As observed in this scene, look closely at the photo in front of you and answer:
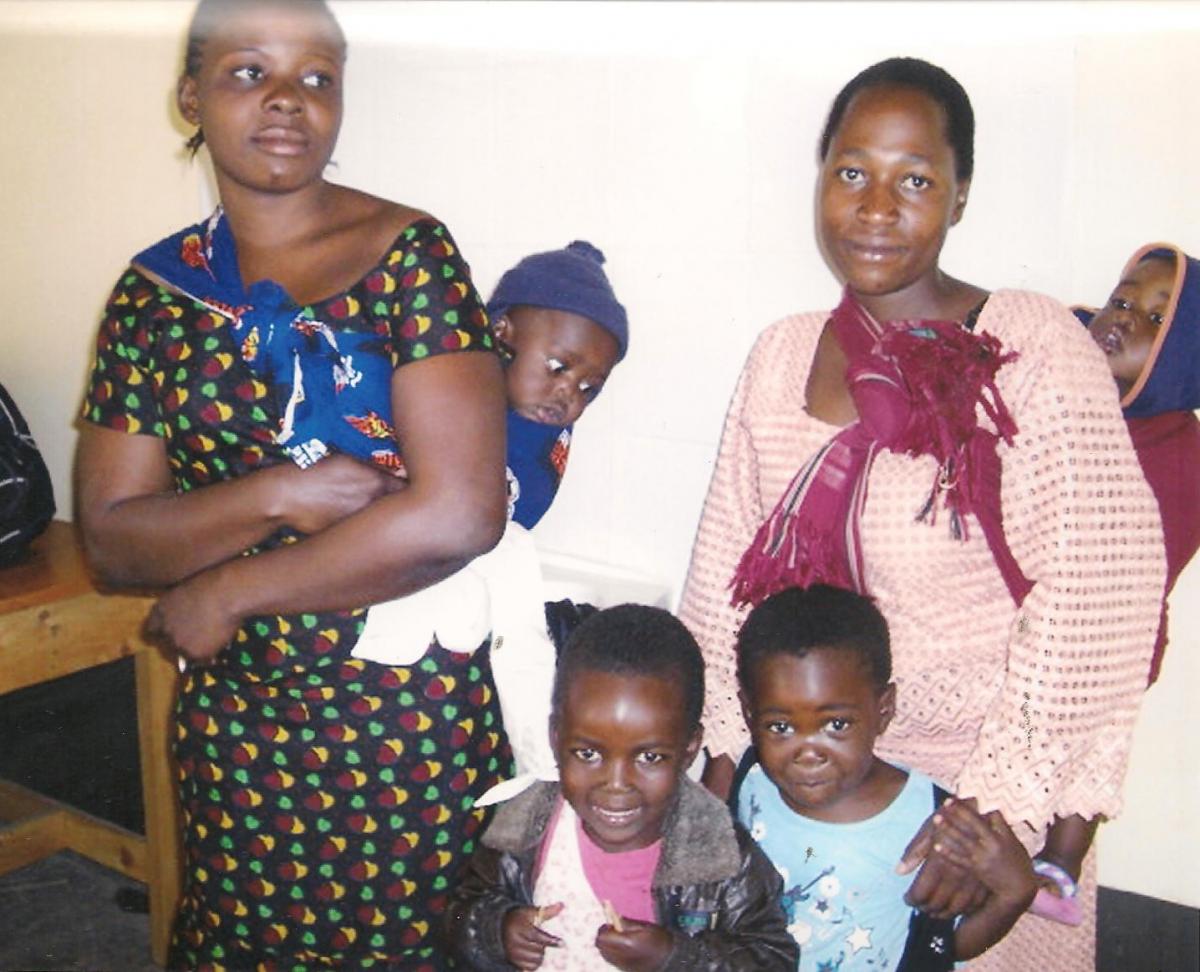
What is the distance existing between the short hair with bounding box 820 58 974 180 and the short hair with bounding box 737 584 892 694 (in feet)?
1.92

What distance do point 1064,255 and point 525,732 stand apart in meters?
1.10

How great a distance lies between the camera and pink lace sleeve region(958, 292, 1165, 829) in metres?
1.37

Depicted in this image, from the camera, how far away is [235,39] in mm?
1433

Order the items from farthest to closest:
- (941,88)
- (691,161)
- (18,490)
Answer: (18,490), (691,161), (941,88)

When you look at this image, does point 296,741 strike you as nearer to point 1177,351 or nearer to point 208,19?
point 208,19

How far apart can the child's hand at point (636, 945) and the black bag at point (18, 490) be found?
190 centimetres

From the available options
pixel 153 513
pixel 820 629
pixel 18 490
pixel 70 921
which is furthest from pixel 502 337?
pixel 70 921

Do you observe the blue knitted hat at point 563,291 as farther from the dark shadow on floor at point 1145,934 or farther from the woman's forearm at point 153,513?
the dark shadow on floor at point 1145,934

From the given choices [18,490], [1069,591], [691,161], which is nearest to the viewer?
[1069,591]

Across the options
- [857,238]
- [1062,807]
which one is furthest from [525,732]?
[857,238]

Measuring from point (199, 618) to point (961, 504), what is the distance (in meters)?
0.99

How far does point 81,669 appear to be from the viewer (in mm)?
2723

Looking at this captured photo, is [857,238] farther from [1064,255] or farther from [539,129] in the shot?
[539,129]

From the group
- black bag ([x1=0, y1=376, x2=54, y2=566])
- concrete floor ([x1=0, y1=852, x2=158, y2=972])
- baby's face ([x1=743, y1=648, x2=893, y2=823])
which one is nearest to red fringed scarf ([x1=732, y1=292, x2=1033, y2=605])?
baby's face ([x1=743, y1=648, x2=893, y2=823])
